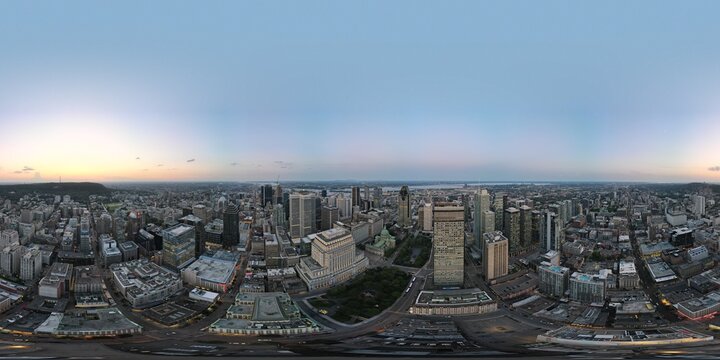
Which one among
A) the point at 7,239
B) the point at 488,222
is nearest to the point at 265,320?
the point at 488,222

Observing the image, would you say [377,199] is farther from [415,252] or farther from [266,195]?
[415,252]

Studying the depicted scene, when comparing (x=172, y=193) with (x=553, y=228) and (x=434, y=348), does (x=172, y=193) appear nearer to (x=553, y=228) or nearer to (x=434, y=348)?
(x=553, y=228)

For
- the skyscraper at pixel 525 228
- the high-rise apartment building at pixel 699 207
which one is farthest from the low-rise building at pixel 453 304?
the high-rise apartment building at pixel 699 207

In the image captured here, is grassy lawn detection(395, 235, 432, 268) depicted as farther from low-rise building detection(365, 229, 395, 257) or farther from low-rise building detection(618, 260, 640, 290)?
low-rise building detection(618, 260, 640, 290)

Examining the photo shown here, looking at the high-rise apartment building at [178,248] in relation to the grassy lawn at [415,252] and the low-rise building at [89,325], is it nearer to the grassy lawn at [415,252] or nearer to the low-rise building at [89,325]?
the low-rise building at [89,325]

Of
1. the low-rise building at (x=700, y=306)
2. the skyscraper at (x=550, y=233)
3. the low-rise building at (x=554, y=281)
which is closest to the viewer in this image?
the low-rise building at (x=700, y=306)

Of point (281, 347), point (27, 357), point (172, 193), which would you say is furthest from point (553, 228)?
point (172, 193)
